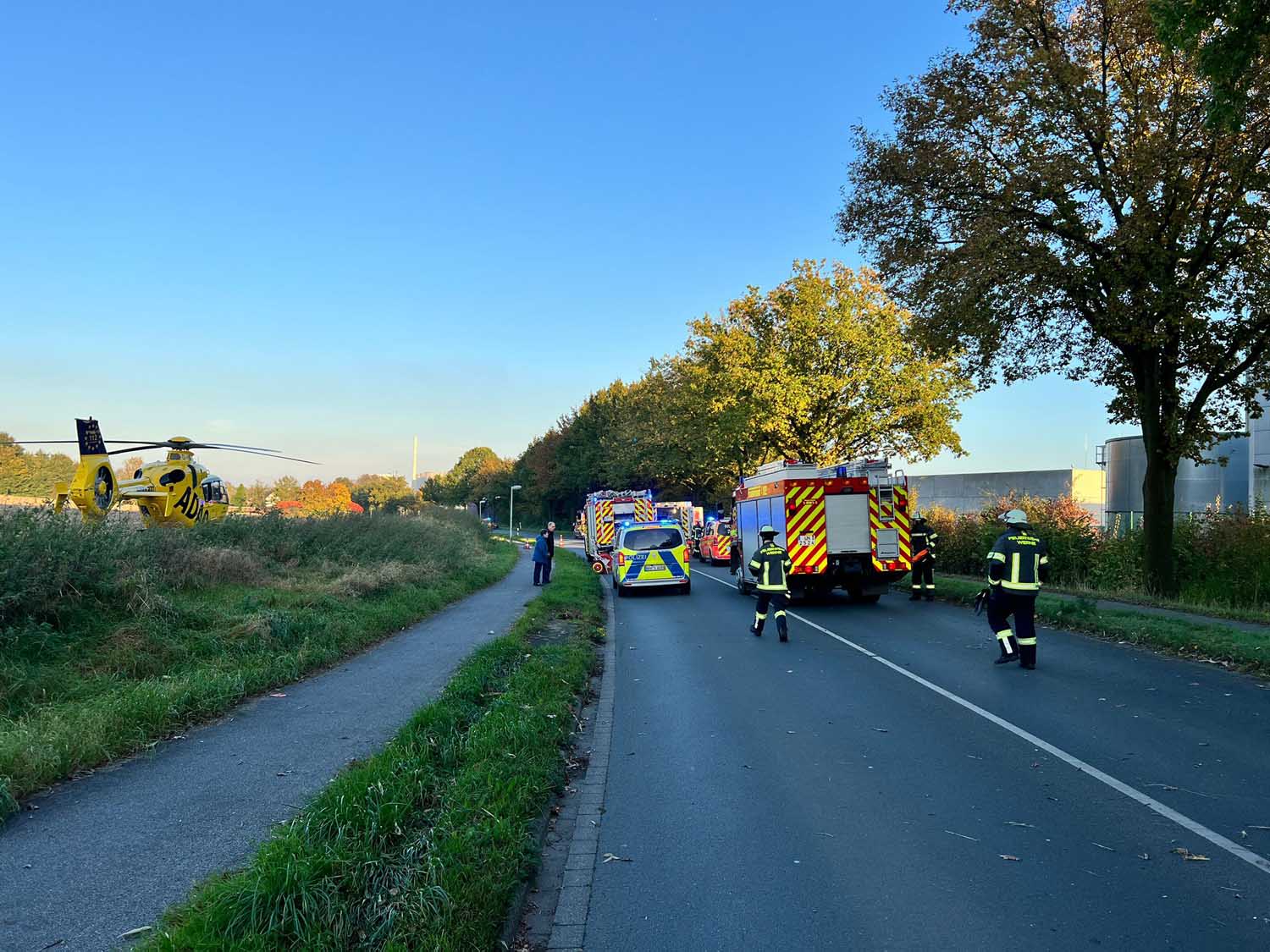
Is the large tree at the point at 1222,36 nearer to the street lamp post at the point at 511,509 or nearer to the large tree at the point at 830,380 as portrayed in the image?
the large tree at the point at 830,380

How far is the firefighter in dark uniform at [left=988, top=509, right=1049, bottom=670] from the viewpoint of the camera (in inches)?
403

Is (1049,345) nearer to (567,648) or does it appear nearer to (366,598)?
(567,648)

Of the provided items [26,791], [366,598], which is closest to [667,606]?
[366,598]

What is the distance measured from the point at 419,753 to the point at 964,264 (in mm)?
12621

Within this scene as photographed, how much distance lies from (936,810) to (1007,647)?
565cm

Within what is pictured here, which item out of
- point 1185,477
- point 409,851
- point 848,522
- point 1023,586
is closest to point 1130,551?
point 848,522

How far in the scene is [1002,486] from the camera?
3981 cm

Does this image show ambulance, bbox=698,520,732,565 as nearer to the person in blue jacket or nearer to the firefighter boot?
the person in blue jacket

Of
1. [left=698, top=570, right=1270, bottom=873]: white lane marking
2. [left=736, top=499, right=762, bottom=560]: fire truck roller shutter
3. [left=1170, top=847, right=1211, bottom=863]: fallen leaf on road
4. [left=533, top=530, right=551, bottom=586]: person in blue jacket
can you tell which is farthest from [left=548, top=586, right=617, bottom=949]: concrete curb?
[left=533, top=530, right=551, bottom=586]: person in blue jacket

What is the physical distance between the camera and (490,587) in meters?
24.5

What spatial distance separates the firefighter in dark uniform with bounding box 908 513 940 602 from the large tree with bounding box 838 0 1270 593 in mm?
3512

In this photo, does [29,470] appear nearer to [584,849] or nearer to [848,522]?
[848,522]

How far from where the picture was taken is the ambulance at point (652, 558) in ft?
70.6

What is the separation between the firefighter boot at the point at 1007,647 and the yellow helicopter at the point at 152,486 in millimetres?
15812
